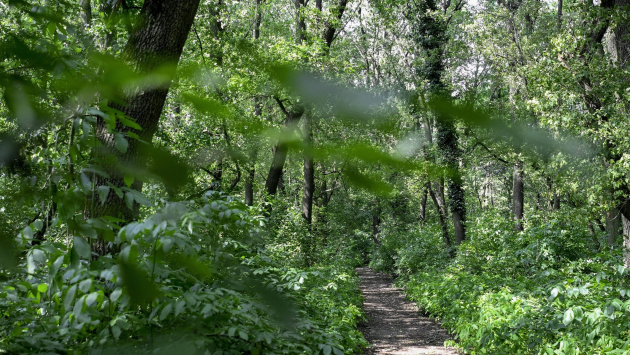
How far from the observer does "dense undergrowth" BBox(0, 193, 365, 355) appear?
991 millimetres

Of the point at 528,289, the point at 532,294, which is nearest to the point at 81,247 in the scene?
the point at 532,294

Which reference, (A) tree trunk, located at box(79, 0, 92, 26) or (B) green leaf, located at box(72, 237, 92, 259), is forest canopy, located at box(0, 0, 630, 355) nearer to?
(B) green leaf, located at box(72, 237, 92, 259)

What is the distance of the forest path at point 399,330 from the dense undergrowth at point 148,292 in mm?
5653

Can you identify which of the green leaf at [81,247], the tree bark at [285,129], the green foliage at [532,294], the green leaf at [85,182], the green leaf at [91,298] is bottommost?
the green foliage at [532,294]

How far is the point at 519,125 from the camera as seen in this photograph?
2.19ft

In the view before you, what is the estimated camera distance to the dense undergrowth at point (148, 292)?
0.99m

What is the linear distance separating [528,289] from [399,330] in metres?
3.17

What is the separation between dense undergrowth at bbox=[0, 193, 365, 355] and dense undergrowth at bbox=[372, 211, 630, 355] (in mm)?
3485

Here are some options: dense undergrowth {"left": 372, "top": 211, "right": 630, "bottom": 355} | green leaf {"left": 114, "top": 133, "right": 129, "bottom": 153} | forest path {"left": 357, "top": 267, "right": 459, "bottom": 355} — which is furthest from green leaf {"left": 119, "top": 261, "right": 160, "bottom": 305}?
forest path {"left": 357, "top": 267, "right": 459, "bottom": 355}

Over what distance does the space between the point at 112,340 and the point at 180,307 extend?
0.30 meters

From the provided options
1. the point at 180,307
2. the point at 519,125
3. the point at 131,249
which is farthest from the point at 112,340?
the point at 519,125

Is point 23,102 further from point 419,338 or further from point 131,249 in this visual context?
point 419,338

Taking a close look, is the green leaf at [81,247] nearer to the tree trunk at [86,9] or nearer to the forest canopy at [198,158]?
the forest canopy at [198,158]

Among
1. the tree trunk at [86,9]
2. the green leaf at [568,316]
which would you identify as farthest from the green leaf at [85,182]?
the green leaf at [568,316]
